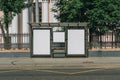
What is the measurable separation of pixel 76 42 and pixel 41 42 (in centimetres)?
240

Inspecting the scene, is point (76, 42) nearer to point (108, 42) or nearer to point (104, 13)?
point (108, 42)

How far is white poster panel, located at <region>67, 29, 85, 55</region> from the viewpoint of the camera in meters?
31.5

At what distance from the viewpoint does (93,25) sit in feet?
114

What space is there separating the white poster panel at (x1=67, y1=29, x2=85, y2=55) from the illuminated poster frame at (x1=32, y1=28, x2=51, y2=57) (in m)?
1.44

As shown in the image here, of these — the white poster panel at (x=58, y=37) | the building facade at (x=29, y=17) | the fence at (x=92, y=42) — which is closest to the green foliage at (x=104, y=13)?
the fence at (x=92, y=42)

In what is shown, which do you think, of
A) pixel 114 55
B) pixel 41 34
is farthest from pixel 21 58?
pixel 114 55

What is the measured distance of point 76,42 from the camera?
31.6m

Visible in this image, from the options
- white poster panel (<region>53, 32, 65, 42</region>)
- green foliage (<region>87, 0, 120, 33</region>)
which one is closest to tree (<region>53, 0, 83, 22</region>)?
green foliage (<region>87, 0, 120, 33</region>)

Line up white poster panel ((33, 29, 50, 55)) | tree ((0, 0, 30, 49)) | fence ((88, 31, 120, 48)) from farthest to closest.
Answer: tree ((0, 0, 30, 49))
fence ((88, 31, 120, 48))
white poster panel ((33, 29, 50, 55))

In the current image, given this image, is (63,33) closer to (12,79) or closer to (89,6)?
(89,6)

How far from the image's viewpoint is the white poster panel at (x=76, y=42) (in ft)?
103

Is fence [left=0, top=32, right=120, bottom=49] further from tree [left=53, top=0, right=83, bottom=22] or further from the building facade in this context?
the building facade

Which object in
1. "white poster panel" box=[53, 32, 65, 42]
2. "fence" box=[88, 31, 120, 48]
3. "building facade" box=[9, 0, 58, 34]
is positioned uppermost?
"building facade" box=[9, 0, 58, 34]

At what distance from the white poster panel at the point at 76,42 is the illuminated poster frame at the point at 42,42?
1.44 m
